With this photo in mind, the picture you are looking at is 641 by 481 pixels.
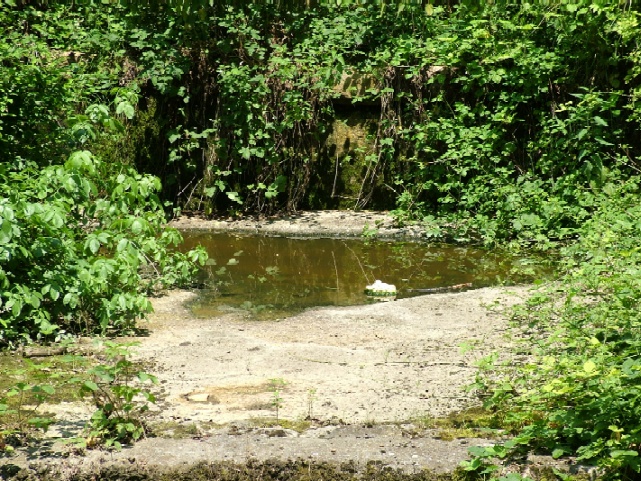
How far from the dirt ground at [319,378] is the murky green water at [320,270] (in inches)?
17.2

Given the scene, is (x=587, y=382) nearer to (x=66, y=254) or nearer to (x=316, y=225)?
(x=66, y=254)

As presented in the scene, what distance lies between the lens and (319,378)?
5.81 metres

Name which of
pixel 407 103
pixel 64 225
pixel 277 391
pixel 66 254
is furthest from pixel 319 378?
pixel 407 103

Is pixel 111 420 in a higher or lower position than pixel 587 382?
lower

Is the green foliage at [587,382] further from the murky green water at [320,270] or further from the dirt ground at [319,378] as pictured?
the murky green water at [320,270]

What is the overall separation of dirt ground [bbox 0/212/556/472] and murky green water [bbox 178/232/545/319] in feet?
1.43

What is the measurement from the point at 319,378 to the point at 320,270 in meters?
3.18

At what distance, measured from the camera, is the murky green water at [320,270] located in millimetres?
8031

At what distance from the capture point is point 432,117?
10.7 metres

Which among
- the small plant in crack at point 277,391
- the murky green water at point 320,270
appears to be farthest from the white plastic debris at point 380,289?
the small plant in crack at point 277,391

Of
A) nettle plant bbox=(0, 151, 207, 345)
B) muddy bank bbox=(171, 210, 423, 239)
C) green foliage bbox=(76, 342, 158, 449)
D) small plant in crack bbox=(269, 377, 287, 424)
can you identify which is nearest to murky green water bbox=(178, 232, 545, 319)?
muddy bank bbox=(171, 210, 423, 239)

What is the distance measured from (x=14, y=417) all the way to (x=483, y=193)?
6.17m

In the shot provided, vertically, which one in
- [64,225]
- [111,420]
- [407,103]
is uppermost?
[407,103]

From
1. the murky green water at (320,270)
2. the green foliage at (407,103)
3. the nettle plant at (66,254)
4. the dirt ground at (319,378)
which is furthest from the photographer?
the green foliage at (407,103)
